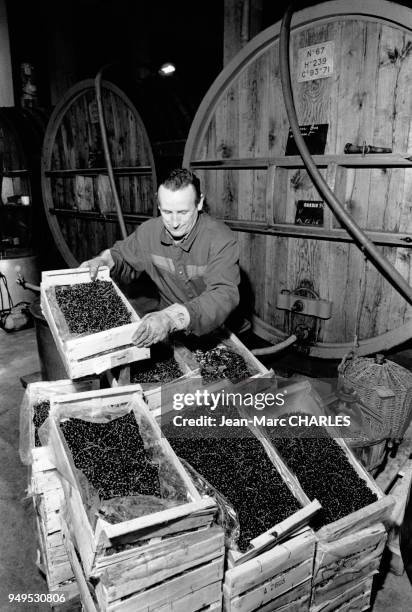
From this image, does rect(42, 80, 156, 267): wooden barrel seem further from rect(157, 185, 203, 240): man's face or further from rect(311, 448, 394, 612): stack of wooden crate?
rect(311, 448, 394, 612): stack of wooden crate

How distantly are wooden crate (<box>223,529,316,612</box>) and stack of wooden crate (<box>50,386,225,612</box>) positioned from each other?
0.21ft

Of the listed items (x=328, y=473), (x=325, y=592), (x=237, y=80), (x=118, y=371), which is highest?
(x=237, y=80)

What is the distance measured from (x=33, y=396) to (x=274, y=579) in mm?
1686

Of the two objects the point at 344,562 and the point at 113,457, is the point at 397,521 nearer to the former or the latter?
the point at 344,562

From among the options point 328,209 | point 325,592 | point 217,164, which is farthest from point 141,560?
point 217,164

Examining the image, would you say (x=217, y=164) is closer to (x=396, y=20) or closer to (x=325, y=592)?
(x=396, y=20)

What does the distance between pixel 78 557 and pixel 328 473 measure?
1.20 metres

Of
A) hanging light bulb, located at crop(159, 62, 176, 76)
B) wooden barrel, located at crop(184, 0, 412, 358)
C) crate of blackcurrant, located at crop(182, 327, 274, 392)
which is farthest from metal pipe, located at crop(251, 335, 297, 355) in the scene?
hanging light bulb, located at crop(159, 62, 176, 76)

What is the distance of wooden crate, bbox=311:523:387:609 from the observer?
6.04 ft

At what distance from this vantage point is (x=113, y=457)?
1.88 metres

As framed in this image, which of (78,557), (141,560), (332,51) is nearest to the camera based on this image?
(141,560)

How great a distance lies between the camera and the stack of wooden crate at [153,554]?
143cm

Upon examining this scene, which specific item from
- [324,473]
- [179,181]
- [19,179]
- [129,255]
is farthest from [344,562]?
[19,179]

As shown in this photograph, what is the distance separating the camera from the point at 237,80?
332 centimetres
